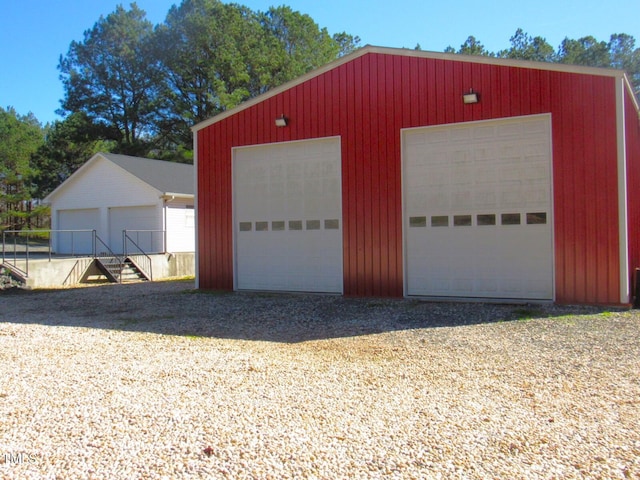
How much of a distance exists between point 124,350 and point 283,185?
19.7ft

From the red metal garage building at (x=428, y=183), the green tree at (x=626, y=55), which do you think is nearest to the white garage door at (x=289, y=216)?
the red metal garage building at (x=428, y=183)

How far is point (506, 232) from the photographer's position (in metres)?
9.23

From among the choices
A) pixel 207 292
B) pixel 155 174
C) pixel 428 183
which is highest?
pixel 155 174

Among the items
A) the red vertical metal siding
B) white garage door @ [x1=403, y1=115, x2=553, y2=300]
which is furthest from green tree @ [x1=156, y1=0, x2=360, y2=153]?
the red vertical metal siding

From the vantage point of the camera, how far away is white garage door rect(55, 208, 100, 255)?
21.6 m

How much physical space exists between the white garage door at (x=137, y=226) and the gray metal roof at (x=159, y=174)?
1100mm

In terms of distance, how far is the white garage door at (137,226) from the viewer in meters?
19.8

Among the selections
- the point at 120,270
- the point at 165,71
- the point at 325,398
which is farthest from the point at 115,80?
the point at 325,398

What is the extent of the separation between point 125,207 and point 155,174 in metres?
1.94

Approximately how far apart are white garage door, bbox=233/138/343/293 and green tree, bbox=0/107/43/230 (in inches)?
1108

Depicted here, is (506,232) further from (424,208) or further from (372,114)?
(372,114)

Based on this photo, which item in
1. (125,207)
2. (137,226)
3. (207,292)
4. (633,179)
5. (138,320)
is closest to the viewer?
(138,320)

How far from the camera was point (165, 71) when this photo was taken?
3331 centimetres

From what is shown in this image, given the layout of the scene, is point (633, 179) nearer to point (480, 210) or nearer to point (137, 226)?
point (480, 210)
